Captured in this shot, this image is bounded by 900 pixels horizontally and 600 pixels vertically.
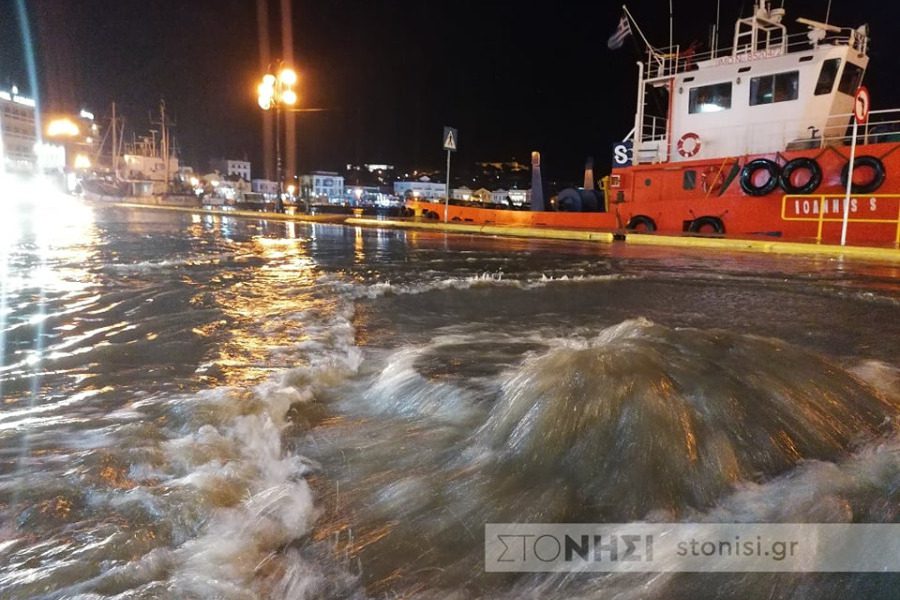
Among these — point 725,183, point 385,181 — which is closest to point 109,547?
point 725,183

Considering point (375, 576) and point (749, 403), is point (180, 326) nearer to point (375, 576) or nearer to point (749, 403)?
point (375, 576)

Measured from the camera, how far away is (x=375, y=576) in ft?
7.05

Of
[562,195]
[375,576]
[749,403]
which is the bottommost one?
[375,576]

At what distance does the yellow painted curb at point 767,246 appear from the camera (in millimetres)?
11855

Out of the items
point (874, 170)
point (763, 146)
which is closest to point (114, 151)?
point (763, 146)

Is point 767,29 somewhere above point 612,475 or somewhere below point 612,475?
above

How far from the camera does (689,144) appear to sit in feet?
60.6

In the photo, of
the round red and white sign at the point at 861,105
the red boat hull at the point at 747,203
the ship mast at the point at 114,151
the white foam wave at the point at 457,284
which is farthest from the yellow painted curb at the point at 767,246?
the ship mast at the point at 114,151

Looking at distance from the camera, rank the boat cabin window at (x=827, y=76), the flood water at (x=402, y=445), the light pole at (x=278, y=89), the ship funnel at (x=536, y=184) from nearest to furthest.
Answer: the flood water at (x=402, y=445) < the boat cabin window at (x=827, y=76) < the light pole at (x=278, y=89) < the ship funnel at (x=536, y=184)

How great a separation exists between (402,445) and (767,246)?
484 inches

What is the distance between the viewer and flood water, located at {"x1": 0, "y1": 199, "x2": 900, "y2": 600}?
2156 millimetres

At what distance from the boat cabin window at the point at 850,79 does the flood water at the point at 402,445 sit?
13.4 m

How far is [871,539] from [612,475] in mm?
947

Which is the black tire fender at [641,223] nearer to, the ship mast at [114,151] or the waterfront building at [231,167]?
the ship mast at [114,151]
